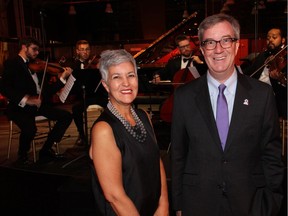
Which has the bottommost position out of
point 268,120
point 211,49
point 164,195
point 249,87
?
point 164,195

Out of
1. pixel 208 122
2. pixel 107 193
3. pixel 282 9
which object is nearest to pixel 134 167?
pixel 107 193

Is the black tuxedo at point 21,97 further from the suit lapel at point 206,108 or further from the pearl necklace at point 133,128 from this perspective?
the suit lapel at point 206,108

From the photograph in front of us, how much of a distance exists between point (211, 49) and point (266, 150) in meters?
0.57

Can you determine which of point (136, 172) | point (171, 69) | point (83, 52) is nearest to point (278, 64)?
point (171, 69)

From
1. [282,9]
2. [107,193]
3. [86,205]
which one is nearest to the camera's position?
[107,193]

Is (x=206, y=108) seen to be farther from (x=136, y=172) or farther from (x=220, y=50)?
(x=136, y=172)

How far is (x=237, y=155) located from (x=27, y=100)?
3.34m

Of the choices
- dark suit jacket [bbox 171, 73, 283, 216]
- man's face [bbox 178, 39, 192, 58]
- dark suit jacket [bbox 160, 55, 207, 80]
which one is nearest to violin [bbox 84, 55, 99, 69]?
dark suit jacket [bbox 160, 55, 207, 80]

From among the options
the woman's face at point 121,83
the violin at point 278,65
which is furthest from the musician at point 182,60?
the woman's face at point 121,83

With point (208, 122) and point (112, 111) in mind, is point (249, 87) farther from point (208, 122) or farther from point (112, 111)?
point (112, 111)

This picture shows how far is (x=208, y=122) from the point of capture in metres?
1.53

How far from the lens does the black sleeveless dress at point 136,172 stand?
151 centimetres

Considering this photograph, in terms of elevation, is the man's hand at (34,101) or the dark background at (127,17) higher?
the dark background at (127,17)

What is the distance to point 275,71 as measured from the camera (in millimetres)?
3834
